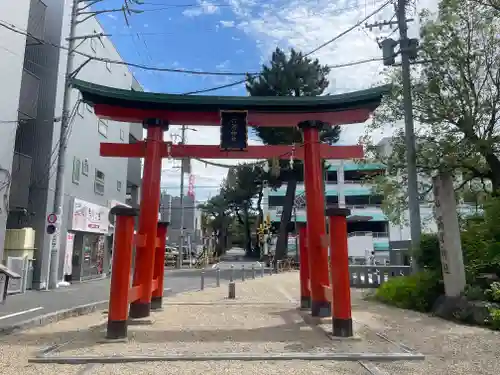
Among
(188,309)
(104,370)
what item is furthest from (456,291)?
(104,370)

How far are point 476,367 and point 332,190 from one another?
4626 cm

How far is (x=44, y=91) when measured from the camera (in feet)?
59.4

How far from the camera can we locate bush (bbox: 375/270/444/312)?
34.7ft

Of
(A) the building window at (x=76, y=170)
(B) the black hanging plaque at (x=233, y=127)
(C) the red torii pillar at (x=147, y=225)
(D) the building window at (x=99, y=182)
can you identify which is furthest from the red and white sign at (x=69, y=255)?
(B) the black hanging plaque at (x=233, y=127)

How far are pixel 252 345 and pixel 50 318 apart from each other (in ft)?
16.7

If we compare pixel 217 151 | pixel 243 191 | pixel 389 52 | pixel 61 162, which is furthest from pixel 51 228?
pixel 243 191

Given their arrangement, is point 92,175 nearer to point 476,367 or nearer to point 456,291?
point 456,291

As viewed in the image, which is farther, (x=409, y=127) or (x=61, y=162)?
(x=61, y=162)

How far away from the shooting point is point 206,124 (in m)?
9.71

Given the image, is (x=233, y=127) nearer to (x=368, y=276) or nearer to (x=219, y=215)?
(x=368, y=276)

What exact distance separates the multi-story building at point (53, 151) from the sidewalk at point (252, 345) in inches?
355

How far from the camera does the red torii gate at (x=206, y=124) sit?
8.70 metres

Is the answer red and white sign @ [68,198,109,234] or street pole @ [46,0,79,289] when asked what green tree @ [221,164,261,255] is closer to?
red and white sign @ [68,198,109,234]

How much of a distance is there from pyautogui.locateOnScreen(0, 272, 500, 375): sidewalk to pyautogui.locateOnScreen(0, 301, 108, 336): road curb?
0.24m
